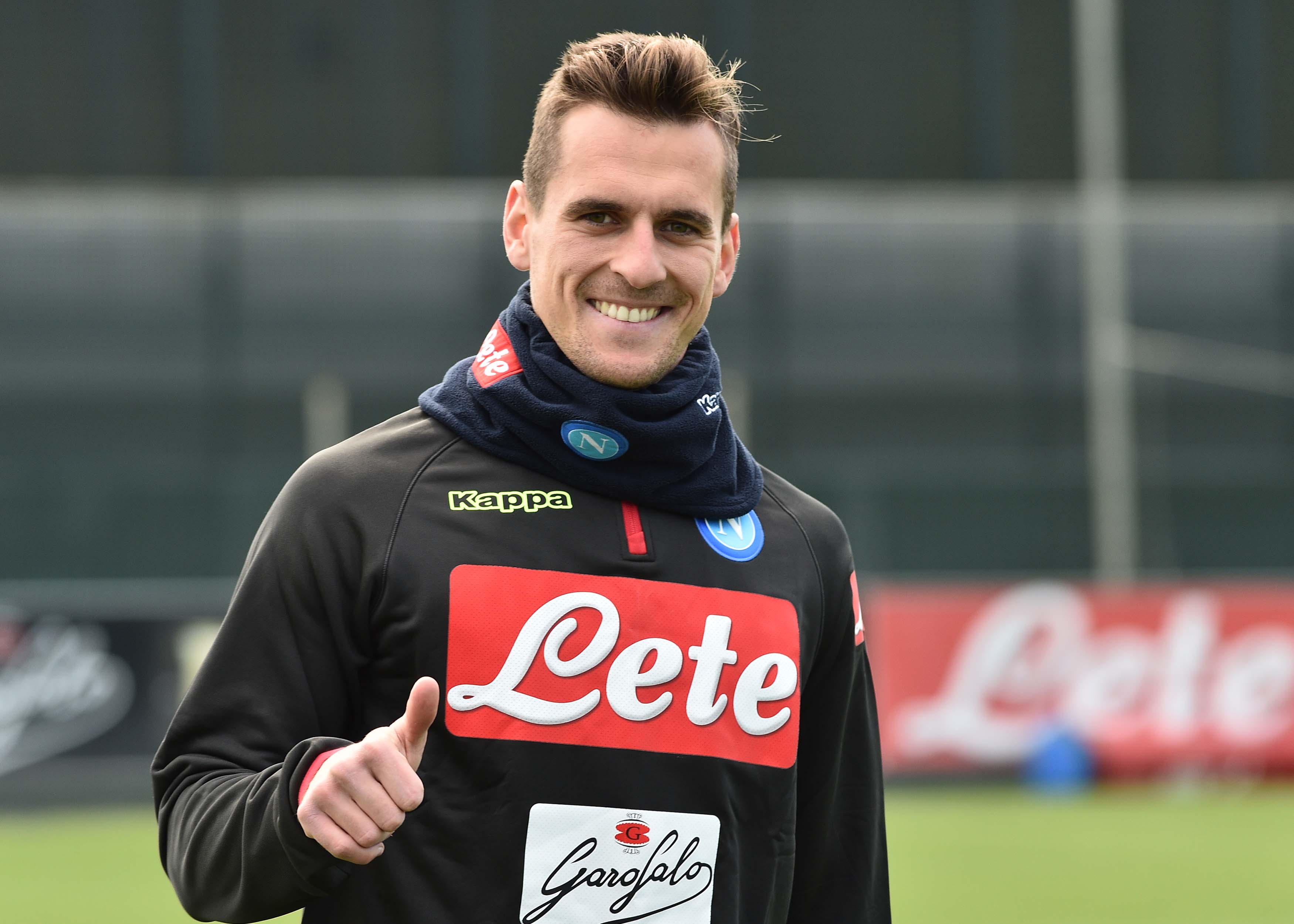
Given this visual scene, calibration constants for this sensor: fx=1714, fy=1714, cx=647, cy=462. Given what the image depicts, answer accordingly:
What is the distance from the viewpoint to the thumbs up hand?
1799 millimetres

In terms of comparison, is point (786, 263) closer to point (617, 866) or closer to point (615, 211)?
point (615, 211)

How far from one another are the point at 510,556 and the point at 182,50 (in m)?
19.4

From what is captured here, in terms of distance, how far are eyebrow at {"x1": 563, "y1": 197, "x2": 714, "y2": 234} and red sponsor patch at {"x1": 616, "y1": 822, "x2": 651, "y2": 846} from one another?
0.81 m

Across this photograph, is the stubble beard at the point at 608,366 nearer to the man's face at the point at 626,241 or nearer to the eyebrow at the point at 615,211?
the man's face at the point at 626,241

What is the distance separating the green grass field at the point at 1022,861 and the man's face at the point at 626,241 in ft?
18.9

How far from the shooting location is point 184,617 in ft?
39.4

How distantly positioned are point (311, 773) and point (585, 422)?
0.66m

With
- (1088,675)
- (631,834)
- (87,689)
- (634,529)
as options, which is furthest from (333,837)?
(1088,675)

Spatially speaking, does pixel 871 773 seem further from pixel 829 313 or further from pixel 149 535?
pixel 829 313

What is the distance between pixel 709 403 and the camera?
246cm

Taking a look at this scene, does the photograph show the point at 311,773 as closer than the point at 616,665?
Yes

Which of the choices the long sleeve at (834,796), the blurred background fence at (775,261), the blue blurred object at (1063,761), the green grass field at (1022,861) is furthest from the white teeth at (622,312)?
the blurred background fence at (775,261)

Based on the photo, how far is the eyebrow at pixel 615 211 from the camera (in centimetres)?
231

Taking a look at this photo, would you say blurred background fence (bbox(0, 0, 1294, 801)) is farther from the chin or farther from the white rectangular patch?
the white rectangular patch
